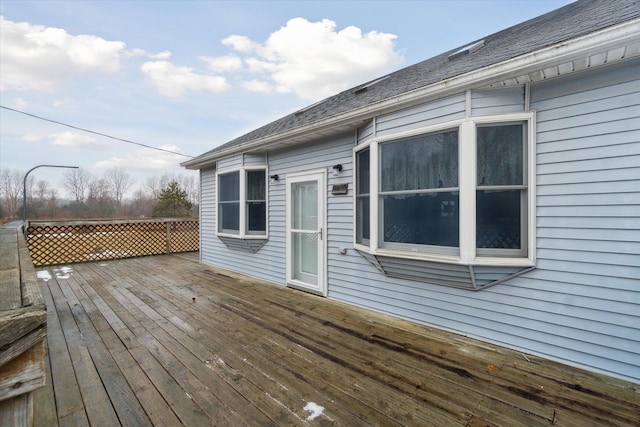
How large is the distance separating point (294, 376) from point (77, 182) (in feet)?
107

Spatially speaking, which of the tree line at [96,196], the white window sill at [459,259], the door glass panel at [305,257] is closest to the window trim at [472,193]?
the white window sill at [459,259]

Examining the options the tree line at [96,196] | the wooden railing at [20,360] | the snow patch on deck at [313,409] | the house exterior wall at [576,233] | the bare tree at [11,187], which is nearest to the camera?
the wooden railing at [20,360]

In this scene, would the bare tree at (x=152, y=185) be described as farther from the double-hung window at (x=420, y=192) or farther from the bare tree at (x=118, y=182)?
the double-hung window at (x=420, y=192)

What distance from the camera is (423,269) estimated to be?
3.18 meters

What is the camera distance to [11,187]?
23922 millimetres

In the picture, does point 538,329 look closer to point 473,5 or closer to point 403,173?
point 403,173

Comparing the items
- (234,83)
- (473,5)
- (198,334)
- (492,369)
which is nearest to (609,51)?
(492,369)

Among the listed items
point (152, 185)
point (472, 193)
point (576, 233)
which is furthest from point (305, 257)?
point (152, 185)

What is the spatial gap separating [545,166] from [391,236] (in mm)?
1619

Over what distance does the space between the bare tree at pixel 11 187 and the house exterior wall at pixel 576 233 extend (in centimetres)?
3181

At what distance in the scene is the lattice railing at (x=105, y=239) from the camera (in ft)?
23.9

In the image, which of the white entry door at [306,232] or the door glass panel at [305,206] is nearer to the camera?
the white entry door at [306,232]

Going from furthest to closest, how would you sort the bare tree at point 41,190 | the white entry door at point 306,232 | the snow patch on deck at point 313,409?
1. the bare tree at point 41,190
2. the white entry door at point 306,232
3. the snow patch on deck at point 313,409

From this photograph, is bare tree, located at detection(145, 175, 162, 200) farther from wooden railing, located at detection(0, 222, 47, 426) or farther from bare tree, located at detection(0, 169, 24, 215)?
wooden railing, located at detection(0, 222, 47, 426)
